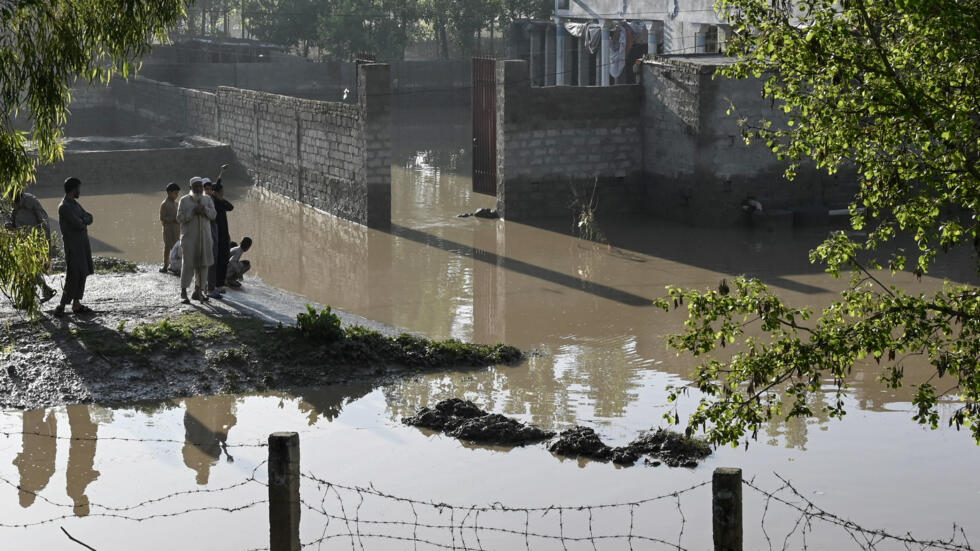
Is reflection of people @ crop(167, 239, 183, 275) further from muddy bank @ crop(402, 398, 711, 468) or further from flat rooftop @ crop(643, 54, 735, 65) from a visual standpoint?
flat rooftop @ crop(643, 54, 735, 65)

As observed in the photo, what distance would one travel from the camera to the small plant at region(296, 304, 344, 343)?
11.4 metres

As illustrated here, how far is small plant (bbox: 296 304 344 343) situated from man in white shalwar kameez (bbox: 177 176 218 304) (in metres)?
1.55

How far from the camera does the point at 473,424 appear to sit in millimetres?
9695

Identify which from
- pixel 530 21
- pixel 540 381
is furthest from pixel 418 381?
pixel 530 21

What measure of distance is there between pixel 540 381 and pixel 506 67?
31.0 ft

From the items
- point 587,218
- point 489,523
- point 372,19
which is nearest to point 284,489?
point 489,523

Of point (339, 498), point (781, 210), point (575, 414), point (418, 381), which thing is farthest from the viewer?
point (781, 210)

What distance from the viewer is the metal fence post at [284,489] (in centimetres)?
554

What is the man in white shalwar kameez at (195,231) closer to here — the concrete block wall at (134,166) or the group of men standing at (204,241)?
the group of men standing at (204,241)

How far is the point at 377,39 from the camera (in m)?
42.2

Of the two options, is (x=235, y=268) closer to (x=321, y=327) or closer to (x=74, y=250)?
(x=74, y=250)

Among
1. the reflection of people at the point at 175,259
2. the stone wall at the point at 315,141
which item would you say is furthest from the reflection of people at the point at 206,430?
the stone wall at the point at 315,141

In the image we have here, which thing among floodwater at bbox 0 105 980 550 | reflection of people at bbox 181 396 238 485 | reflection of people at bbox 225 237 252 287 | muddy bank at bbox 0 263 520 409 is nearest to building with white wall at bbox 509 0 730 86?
floodwater at bbox 0 105 980 550

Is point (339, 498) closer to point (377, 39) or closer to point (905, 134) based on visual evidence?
point (905, 134)
